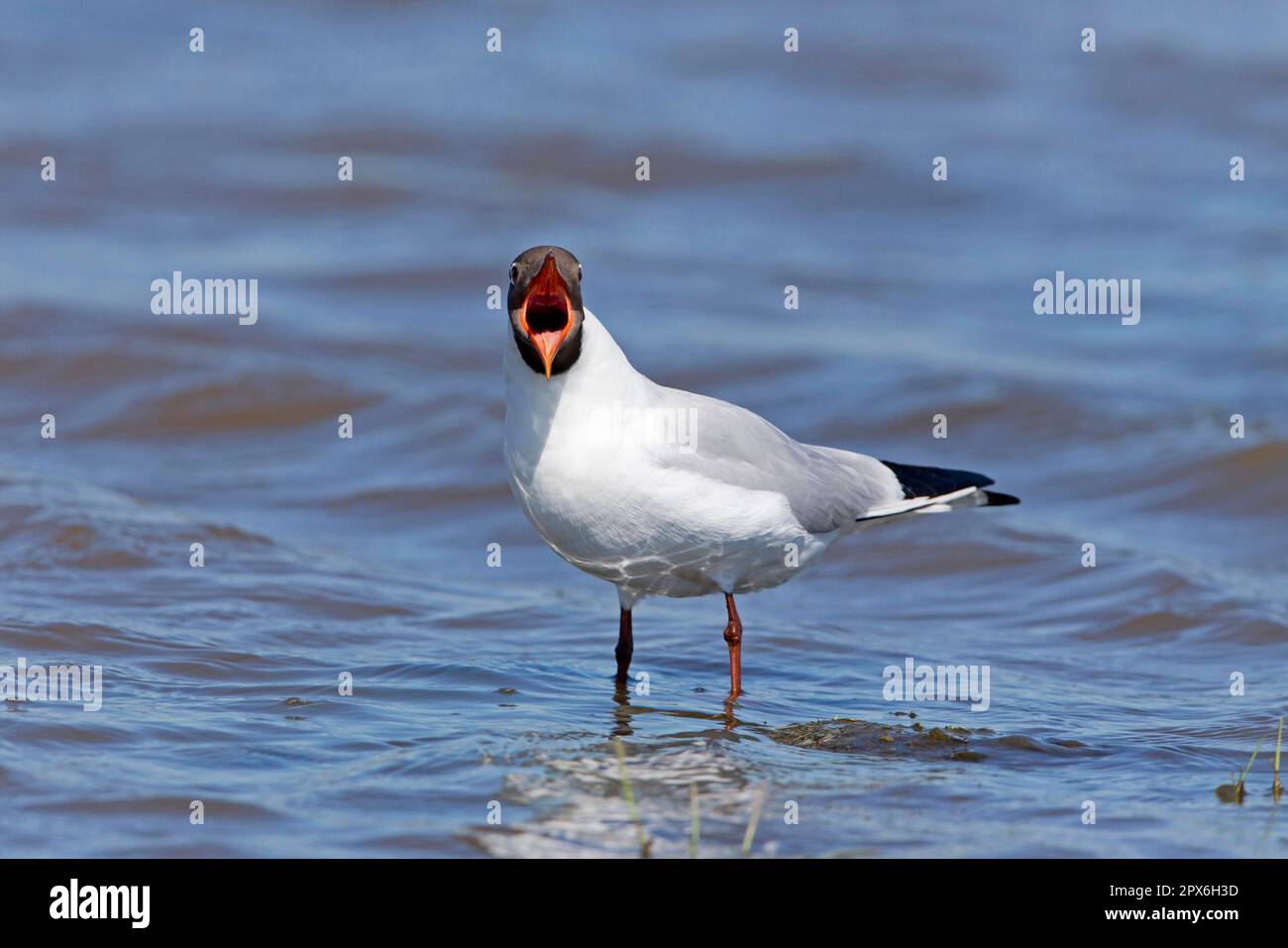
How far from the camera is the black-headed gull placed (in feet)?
18.0

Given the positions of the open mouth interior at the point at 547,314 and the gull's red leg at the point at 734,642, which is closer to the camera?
the open mouth interior at the point at 547,314

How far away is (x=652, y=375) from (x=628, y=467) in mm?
5529

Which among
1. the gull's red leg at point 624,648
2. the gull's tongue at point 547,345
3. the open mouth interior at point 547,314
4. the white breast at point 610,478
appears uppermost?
the open mouth interior at point 547,314

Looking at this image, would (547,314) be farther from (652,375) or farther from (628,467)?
(652,375)

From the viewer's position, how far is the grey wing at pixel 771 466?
5801mm

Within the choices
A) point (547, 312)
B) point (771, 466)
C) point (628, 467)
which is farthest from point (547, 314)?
point (771, 466)

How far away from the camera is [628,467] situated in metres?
5.55

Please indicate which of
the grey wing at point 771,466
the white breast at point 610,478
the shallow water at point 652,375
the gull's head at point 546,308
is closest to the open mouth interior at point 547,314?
the gull's head at point 546,308

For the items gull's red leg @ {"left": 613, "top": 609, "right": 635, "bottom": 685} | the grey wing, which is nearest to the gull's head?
the grey wing

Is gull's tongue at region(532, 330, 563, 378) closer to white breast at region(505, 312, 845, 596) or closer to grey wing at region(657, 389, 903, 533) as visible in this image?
white breast at region(505, 312, 845, 596)

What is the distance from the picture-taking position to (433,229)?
44.6ft

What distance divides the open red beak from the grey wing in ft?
1.83

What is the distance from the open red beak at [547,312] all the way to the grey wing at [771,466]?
0.56 metres

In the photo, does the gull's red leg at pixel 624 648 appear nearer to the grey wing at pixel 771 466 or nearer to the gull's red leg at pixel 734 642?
the gull's red leg at pixel 734 642
